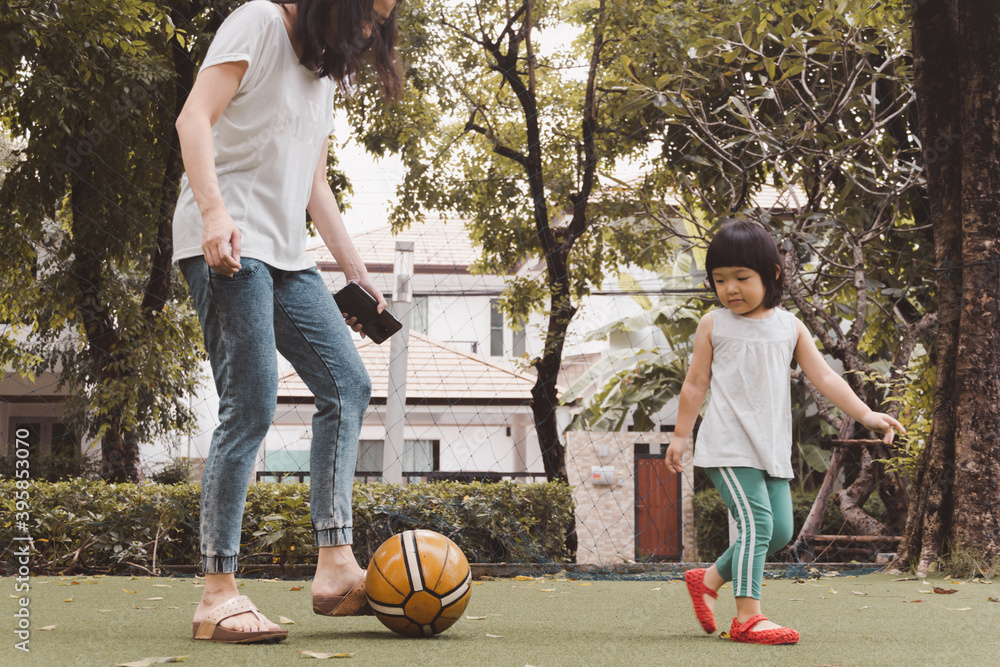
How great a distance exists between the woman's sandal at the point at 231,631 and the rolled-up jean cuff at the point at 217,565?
0.22ft

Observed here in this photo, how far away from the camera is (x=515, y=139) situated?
7344 mm

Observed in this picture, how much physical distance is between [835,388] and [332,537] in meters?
1.48

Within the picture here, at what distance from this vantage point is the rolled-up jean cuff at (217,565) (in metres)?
1.99

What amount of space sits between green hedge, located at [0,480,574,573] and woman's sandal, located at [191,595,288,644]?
103 inches

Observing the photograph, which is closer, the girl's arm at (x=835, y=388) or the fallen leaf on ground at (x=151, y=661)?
the fallen leaf on ground at (x=151, y=661)

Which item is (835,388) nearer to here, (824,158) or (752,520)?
(752,520)

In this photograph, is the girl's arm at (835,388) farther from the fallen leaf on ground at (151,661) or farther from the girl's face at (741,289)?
the fallen leaf on ground at (151,661)

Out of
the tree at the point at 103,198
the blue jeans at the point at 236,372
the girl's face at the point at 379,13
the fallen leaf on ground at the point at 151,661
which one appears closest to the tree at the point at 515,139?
the tree at the point at 103,198

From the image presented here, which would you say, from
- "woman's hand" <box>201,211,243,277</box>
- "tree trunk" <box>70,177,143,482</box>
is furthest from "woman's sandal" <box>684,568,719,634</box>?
"tree trunk" <box>70,177,143,482</box>

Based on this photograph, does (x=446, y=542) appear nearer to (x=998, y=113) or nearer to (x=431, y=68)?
(x=998, y=113)

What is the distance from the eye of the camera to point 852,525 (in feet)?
20.9

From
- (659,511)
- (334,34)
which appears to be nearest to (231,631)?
(334,34)

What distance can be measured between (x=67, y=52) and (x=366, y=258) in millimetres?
3327

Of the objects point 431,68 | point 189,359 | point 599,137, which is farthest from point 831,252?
point 189,359
